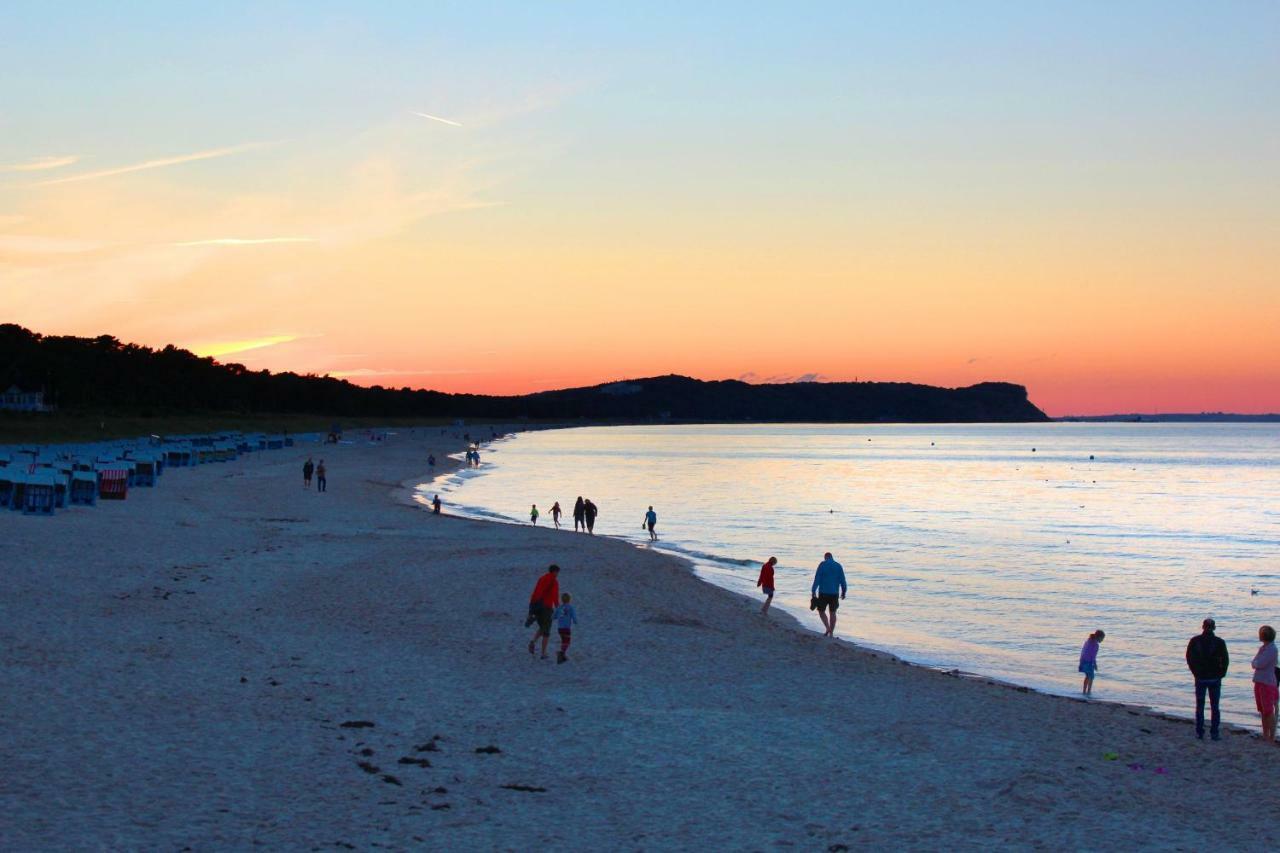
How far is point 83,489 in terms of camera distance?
36.9 metres

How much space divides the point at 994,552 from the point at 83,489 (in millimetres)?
32866

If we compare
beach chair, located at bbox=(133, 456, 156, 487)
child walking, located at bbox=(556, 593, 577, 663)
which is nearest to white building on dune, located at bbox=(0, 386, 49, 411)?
beach chair, located at bbox=(133, 456, 156, 487)

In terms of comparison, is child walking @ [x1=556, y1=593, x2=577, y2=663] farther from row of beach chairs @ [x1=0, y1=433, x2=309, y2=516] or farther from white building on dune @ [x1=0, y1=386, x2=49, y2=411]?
white building on dune @ [x1=0, y1=386, x2=49, y2=411]

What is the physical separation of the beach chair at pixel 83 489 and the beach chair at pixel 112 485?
2.61 metres

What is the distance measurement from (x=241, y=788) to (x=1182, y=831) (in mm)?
8712

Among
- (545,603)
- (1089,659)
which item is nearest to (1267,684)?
(1089,659)

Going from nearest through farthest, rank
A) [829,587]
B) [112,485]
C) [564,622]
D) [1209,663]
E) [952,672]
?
[1209,663]
[564,622]
[952,672]
[829,587]
[112,485]

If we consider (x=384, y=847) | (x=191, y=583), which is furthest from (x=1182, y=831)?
(x=191, y=583)

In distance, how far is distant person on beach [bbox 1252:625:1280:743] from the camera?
13328 mm

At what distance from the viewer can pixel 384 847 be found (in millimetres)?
8547

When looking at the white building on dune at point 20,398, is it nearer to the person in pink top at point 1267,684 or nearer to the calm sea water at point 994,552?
the calm sea water at point 994,552

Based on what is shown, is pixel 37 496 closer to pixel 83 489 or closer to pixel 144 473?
pixel 83 489

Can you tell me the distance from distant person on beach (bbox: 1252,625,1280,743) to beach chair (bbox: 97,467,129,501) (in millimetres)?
37788

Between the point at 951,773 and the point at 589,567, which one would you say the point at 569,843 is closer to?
the point at 951,773
